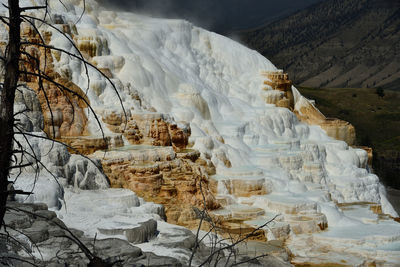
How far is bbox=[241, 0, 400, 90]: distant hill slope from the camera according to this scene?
98.3 m

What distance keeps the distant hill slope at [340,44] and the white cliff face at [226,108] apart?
73.0 meters

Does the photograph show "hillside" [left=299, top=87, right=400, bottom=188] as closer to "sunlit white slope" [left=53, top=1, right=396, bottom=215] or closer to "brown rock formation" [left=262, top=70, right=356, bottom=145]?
"brown rock formation" [left=262, top=70, right=356, bottom=145]

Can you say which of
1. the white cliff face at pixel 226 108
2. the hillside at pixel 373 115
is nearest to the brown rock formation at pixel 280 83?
the white cliff face at pixel 226 108

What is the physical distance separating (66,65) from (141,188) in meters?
4.82

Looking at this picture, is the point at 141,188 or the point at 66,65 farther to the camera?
the point at 66,65

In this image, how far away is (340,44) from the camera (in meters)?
111

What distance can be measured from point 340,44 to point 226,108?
9720 cm

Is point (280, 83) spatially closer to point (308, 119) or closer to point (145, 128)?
point (308, 119)

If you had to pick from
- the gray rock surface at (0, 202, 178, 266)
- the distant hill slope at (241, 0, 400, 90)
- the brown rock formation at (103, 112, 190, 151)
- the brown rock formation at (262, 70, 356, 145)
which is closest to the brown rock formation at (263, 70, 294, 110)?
the brown rock formation at (262, 70, 356, 145)

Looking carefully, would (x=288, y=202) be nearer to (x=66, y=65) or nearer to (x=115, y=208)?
(x=115, y=208)

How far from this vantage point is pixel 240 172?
45.4 feet

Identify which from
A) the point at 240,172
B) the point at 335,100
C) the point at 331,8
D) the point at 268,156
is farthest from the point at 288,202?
the point at 331,8

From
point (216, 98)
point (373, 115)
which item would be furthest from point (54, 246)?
point (373, 115)

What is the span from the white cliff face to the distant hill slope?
239ft
